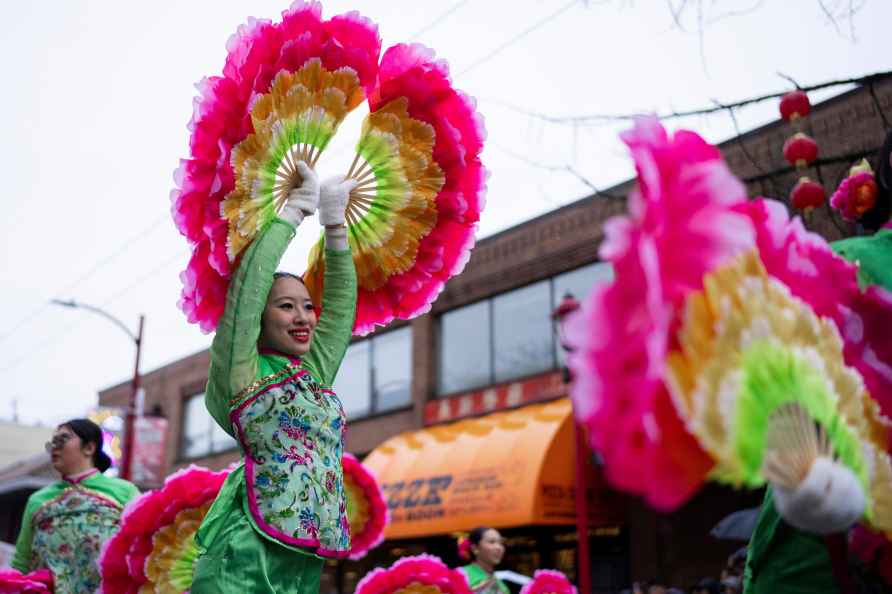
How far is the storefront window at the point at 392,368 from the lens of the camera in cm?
1767

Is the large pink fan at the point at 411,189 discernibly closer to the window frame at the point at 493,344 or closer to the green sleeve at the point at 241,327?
the green sleeve at the point at 241,327

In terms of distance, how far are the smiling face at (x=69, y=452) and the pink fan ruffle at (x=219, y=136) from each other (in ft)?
7.73

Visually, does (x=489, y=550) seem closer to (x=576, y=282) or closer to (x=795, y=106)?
(x=795, y=106)

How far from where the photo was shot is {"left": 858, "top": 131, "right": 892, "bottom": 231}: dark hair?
2316mm

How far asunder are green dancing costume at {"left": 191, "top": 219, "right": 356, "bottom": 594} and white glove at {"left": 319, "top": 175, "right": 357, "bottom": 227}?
25cm

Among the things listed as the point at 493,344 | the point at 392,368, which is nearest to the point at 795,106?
the point at 493,344

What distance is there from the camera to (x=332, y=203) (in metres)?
3.31

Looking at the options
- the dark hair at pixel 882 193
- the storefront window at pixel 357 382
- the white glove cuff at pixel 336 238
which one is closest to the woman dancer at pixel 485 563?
the white glove cuff at pixel 336 238

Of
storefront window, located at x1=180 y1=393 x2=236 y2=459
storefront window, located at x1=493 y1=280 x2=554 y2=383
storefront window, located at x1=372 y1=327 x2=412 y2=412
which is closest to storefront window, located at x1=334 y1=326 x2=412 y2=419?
storefront window, located at x1=372 y1=327 x2=412 y2=412

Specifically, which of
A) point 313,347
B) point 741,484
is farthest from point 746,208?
point 313,347

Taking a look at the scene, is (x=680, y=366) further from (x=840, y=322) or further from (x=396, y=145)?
(x=396, y=145)

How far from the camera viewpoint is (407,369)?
17.7 m

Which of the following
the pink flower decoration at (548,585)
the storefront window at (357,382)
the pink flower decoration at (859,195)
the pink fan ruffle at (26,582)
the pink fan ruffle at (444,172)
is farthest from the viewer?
the storefront window at (357,382)

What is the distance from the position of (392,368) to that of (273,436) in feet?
50.0
